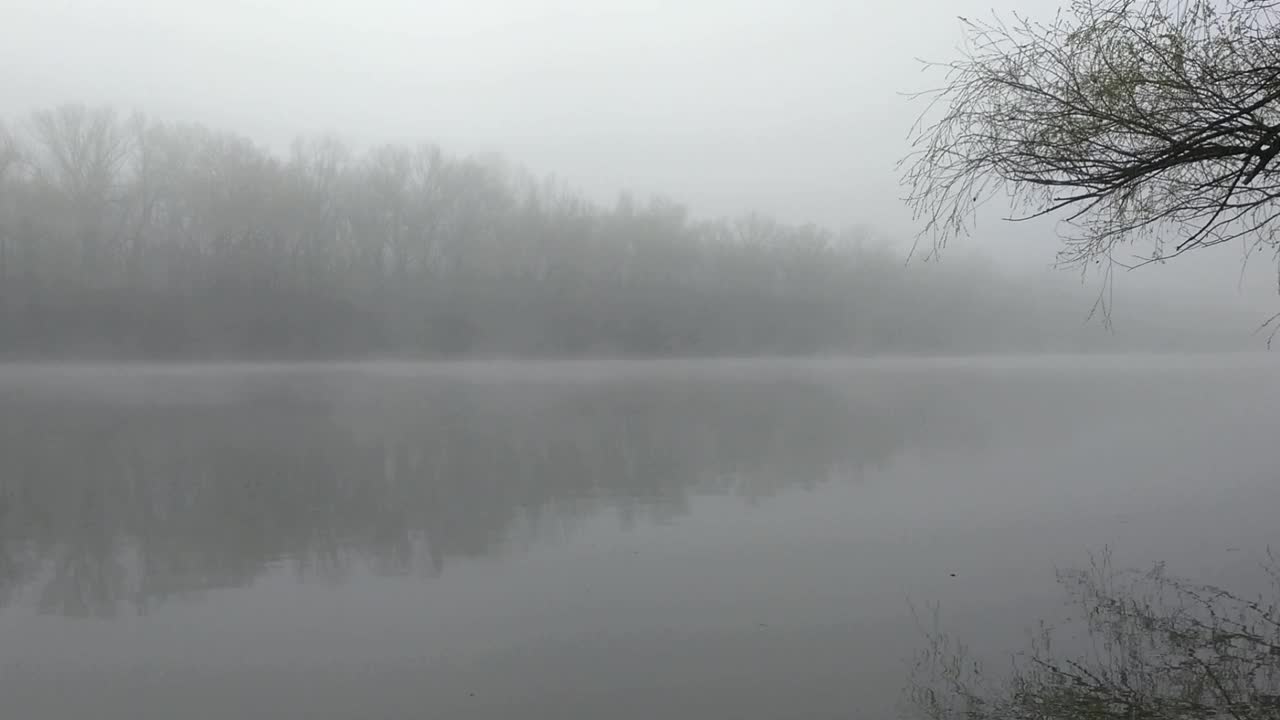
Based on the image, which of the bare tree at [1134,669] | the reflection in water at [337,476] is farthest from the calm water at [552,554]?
the bare tree at [1134,669]

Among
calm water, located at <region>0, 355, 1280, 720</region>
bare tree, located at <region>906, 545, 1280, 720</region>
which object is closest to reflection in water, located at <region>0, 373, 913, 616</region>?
calm water, located at <region>0, 355, 1280, 720</region>

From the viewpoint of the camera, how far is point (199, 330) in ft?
226

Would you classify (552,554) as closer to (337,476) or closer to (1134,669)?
(1134,669)

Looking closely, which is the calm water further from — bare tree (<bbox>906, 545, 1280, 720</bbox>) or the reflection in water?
bare tree (<bbox>906, 545, 1280, 720</bbox>)

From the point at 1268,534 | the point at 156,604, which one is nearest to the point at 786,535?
the point at 1268,534

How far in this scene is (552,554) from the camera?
29.8ft

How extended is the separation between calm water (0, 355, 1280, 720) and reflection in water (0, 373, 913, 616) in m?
0.08

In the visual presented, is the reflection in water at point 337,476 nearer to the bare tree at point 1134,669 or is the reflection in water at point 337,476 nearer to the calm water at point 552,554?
the calm water at point 552,554

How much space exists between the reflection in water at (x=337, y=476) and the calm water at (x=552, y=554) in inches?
3.2

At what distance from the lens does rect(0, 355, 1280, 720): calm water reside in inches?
228

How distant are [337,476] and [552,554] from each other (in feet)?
20.6

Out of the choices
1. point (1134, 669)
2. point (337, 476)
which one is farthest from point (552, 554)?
point (337, 476)

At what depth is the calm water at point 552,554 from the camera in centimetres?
579

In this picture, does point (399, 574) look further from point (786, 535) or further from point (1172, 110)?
point (1172, 110)
